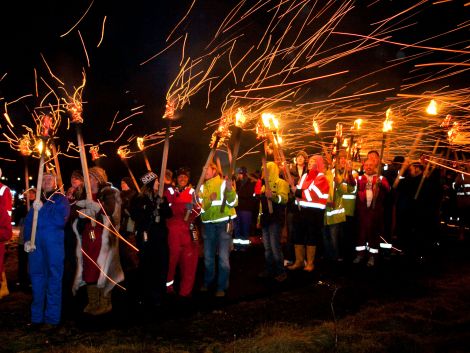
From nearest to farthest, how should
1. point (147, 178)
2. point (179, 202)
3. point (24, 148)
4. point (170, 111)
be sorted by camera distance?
point (170, 111), point (147, 178), point (179, 202), point (24, 148)

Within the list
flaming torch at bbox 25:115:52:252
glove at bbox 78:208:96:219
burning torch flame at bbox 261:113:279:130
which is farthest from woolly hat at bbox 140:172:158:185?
burning torch flame at bbox 261:113:279:130

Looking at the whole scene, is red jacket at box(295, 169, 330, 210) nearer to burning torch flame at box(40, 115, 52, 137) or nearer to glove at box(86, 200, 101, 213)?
glove at box(86, 200, 101, 213)

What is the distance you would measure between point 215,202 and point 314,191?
2.39 meters

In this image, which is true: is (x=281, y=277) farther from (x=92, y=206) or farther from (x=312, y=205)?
(x=92, y=206)

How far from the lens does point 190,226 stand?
691cm

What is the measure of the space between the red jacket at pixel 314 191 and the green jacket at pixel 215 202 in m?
1.85

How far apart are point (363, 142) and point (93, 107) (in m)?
13.6

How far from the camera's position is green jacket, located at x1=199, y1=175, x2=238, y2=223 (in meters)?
7.05

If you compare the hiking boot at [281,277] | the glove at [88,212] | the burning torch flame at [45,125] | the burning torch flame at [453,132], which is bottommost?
the hiking boot at [281,277]

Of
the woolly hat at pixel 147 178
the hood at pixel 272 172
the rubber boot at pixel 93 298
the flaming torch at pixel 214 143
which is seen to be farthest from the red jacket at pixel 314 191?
the rubber boot at pixel 93 298

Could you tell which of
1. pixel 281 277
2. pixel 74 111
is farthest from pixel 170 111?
pixel 281 277

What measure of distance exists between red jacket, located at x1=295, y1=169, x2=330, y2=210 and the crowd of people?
0.06 feet

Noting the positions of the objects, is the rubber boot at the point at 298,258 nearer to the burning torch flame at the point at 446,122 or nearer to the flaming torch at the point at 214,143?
the flaming torch at the point at 214,143

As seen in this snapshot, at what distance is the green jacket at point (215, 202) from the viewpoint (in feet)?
23.1
